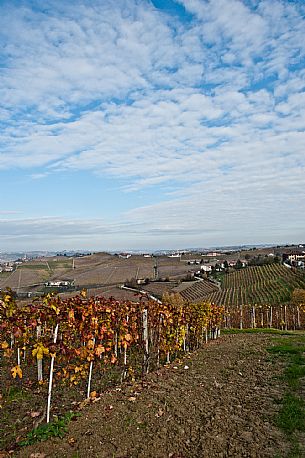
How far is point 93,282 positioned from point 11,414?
36280mm

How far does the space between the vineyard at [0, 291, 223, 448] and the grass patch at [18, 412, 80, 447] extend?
0.84 feet

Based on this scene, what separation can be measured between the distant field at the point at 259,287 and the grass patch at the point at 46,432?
36961 millimetres

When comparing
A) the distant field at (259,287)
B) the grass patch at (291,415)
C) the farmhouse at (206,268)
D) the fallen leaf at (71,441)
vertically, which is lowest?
the distant field at (259,287)

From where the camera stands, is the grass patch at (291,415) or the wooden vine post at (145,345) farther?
the wooden vine post at (145,345)

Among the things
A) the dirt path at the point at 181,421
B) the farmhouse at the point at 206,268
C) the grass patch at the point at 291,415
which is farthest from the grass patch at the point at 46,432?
the farmhouse at the point at 206,268

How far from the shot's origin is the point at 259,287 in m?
48.1

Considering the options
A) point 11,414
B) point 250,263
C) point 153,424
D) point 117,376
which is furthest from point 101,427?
point 250,263

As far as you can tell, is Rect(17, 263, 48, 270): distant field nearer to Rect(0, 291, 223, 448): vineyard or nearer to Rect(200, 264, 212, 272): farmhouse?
Rect(0, 291, 223, 448): vineyard

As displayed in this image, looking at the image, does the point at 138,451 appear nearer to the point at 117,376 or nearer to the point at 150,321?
the point at 117,376

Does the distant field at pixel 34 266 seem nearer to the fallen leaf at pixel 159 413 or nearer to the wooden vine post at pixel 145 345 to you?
the wooden vine post at pixel 145 345

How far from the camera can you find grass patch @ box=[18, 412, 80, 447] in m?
4.02

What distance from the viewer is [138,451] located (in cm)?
384

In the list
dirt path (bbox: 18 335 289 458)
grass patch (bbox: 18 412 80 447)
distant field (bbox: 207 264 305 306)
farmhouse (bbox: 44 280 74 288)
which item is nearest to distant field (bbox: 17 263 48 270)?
farmhouse (bbox: 44 280 74 288)

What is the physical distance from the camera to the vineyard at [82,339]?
5.01 metres
